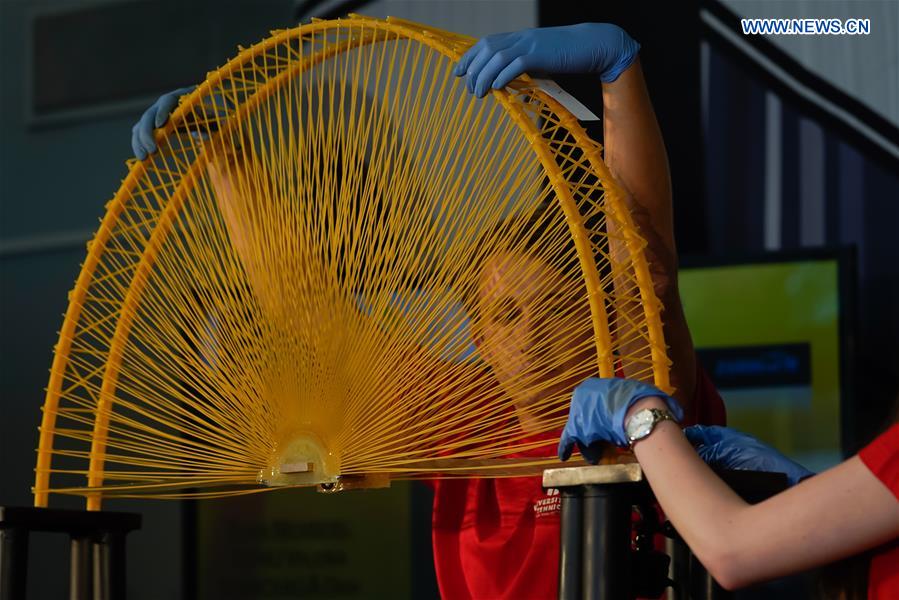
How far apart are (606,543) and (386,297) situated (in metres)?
0.37

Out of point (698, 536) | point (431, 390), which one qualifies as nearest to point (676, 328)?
point (431, 390)

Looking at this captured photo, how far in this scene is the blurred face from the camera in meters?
1.15

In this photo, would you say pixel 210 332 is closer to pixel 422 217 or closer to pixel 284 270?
pixel 284 270

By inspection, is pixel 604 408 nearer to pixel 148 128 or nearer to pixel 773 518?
pixel 773 518

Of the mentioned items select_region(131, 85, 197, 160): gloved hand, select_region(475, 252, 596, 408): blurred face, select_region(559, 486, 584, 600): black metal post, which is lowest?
select_region(559, 486, 584, 600): black metal post

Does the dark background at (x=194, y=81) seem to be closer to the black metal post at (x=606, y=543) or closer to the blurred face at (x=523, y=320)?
the blurred face at (x=523, y=320)

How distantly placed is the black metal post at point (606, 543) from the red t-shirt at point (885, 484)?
19 cm

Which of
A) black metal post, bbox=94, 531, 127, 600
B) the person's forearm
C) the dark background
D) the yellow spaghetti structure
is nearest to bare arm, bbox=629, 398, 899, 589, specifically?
the person's forearm

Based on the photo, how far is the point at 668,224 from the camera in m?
1.22

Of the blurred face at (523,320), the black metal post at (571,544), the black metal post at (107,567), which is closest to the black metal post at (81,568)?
the black metal post at (107,567)

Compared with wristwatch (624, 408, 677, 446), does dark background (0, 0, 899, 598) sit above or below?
above

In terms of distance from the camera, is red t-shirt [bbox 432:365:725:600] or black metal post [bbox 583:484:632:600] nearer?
black metal post [bbox 583:484:632:600]

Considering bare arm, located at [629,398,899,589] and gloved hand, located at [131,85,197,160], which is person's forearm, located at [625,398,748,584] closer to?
bare arm, located at [629,398,899,589]

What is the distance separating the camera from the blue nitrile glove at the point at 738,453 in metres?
1.09
